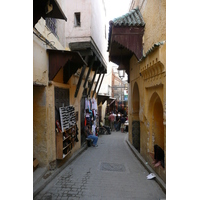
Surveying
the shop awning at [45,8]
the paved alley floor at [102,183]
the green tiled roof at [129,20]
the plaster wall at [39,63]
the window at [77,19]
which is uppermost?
the window at [77,19]

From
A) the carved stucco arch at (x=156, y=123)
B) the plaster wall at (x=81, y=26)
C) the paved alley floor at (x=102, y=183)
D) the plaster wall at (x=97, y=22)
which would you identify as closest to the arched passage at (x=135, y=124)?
the paved alley floor at (x=102, y=183)

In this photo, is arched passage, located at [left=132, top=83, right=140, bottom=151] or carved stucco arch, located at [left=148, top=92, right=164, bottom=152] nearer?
carved stucco arch, located at [left=148, top=92, right=164, bottom=152]

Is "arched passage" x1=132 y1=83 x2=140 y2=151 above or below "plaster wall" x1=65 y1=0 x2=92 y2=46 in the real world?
below

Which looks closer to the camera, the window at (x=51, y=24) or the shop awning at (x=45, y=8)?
the shop awning at (x=45, y=8)

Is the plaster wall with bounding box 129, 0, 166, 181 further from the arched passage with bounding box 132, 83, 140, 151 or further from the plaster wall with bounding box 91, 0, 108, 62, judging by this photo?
the arched passage with bounding box 132, 83, 140, 151

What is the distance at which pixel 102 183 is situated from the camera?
4.88m

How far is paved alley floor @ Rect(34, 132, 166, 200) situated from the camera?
417 cm

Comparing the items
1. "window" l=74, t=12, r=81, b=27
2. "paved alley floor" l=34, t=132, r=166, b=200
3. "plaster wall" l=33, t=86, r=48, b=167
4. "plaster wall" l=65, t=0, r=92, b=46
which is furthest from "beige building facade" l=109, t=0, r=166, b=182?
"plaster wall" l=33, t=86, r=48, b=167

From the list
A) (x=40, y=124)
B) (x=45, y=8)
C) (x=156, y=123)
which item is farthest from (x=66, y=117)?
(x=45, y=8)

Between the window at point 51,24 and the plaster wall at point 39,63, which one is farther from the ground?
the window at point 51,24

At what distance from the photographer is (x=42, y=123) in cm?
498

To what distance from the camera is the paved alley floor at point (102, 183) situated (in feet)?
13.7

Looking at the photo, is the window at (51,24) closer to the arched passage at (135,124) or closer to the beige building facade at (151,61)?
the beige building facade at (151,61)

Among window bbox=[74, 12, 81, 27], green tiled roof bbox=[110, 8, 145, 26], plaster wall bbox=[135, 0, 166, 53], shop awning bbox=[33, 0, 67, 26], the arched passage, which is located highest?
window bbox=[74, 12, 81, 27]
